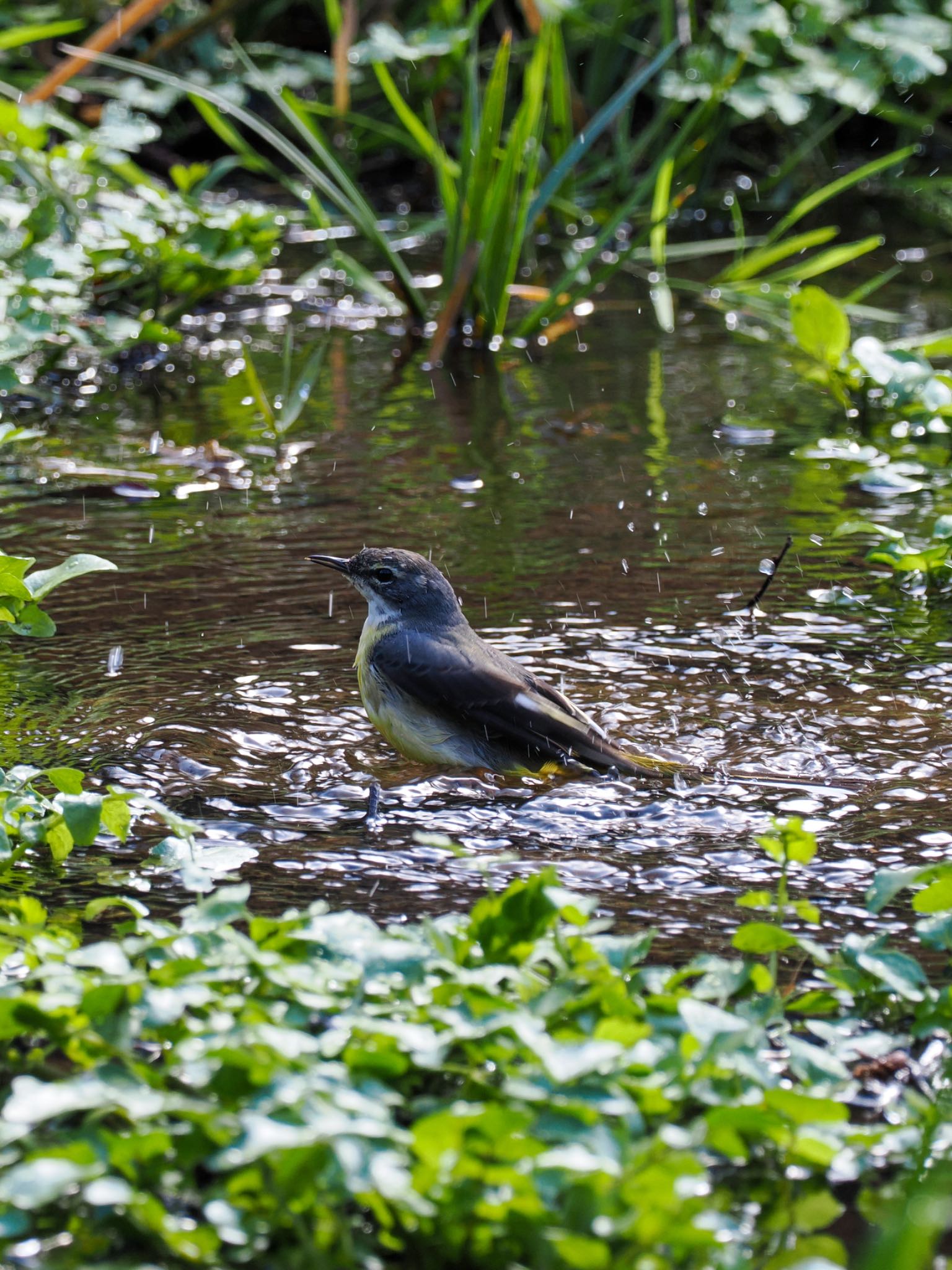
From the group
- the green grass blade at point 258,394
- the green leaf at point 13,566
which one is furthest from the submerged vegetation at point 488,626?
the green grass blade at point 258,394

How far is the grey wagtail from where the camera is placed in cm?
415

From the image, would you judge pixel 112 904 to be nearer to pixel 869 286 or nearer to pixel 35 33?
pixel 869 286

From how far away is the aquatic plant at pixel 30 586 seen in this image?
3639 millimetres

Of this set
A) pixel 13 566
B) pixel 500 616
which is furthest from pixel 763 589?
pixel 13 566

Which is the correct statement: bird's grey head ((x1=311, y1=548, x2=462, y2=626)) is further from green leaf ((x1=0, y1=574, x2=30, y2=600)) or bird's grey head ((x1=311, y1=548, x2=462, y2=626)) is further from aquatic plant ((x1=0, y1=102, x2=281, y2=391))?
aquatic plant ((x1=0, y1=102, x2=281, y2=391))

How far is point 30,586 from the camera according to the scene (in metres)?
3.70

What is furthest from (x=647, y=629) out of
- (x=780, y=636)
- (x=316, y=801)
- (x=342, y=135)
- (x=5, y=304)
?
(x=342, y=135)

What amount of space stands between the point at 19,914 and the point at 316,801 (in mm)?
898

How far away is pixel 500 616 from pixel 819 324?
2.14m

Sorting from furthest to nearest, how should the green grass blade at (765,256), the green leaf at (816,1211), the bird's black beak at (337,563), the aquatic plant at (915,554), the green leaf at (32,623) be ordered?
the green grass blade at (765,256) → the aquatic plant at (915,554) → the bird's black beak at (337,563) → the green leaf at (32,623) → the green leaf at (816,1211)

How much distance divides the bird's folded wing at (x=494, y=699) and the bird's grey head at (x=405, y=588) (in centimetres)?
12

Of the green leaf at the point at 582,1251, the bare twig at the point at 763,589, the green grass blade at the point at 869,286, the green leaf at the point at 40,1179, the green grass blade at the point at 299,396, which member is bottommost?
the green leaf at the point at 582,1251

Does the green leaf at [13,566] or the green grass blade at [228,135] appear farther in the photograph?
the green grass blade at [228,135]

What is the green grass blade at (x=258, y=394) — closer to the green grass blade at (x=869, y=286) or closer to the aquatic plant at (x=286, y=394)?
the aquatic plant at (x=286, y=394)
